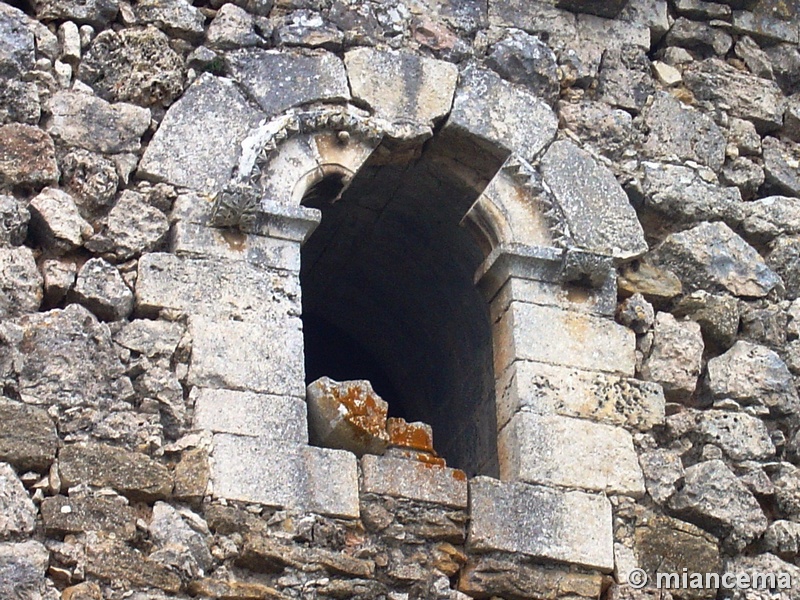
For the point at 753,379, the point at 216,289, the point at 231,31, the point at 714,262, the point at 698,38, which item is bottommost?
the point at 753,379

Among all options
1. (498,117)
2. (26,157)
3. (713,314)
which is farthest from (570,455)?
(26,157)

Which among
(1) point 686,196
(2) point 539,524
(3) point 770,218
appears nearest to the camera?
(2) point 539,524

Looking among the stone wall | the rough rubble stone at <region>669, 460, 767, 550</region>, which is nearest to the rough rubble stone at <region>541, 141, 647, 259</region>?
the stone wall

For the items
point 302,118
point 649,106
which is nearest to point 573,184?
point 649,106

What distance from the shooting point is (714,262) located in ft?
27.2

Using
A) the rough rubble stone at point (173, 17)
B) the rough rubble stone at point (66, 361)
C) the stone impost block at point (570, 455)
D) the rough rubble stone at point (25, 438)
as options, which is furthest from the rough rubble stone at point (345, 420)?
the rough rubble stone at point (173, 17)

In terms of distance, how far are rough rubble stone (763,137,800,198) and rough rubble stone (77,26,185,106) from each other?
2858 mm

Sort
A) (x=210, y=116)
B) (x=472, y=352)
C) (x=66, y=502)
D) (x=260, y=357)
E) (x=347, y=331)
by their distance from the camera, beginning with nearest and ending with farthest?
(x=66, y=502) < (x=260, y=357) < (x=210, y=116) < (x=472, y=352) < (x=347, y=331)

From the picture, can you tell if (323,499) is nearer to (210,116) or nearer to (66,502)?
(66,502)

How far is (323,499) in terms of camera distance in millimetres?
6887

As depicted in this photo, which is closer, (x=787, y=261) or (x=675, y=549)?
(x=675, y=549)

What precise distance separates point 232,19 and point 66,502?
2528mm

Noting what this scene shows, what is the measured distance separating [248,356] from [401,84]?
1634 millimetres

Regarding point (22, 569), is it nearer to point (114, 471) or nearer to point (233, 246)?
point (114, 471)
